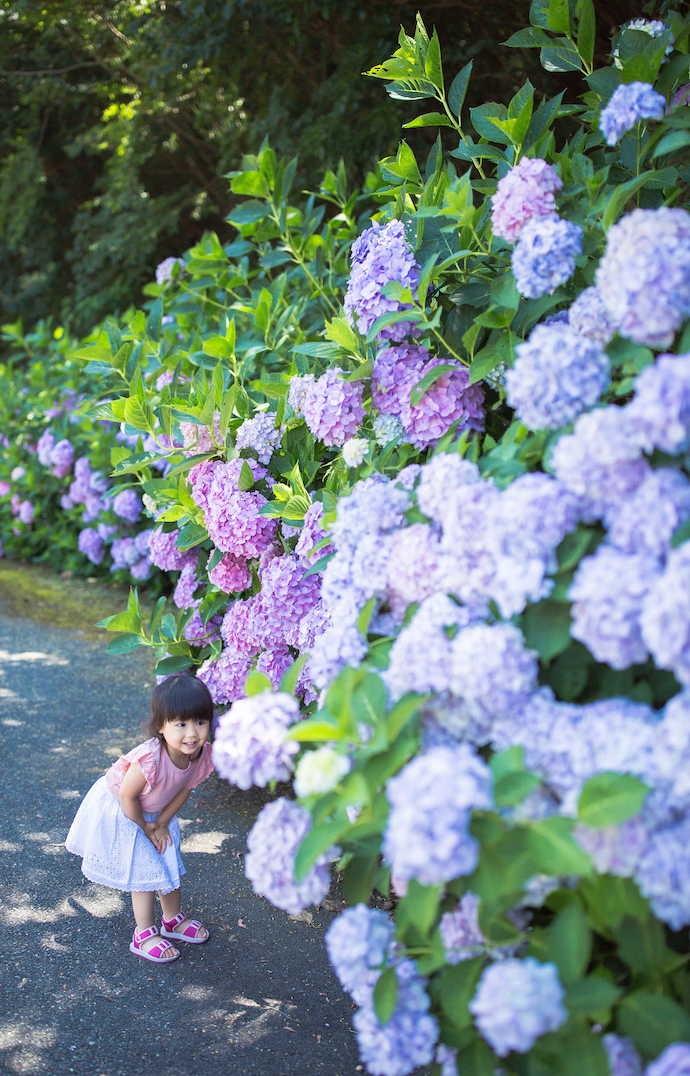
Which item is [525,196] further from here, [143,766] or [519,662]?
[143,766]

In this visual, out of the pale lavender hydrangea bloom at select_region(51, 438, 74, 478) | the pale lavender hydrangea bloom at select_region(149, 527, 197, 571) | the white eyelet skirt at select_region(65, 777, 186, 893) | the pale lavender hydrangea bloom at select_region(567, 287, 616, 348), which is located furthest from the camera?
the pale lavender hydrangea bloom at select_region(51, 438, 74, 478)

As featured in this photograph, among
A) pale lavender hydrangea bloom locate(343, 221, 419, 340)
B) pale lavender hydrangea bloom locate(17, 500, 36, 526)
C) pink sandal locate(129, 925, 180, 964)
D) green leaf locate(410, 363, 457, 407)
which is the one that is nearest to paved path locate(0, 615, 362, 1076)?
pink sandal locate(129, 925, 180, 964)

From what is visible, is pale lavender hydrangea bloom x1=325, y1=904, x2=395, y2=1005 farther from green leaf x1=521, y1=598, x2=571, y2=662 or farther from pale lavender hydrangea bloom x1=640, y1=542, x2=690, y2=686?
pale lavender hydrangea bloom x1=640, y1=542, x2=690, y2=686

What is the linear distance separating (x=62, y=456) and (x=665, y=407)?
524 cm

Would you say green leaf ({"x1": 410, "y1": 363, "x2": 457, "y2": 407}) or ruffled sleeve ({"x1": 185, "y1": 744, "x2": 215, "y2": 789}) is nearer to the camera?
green leaf ({"x1": 410, "y1": 363, "x2": 457, "y2": 407})

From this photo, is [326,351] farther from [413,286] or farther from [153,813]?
[153,813]

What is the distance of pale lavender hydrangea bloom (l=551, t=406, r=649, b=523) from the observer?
139cm

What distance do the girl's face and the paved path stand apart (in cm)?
54

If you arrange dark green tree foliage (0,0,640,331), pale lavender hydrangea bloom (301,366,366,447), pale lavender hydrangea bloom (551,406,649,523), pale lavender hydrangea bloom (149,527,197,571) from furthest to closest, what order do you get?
dark green tree foliage (0,0,640,331), pale lavender hydrangea bloom (149,527,197,571), pale lavender hydrangea bloom (301,366,366,447), pale lavender hydrangea bloom (551,406,649,523)

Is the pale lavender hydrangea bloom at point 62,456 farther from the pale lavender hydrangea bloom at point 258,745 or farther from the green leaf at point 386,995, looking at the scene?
the green leaf at point 386,995

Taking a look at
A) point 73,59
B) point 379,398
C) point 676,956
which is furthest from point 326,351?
point 73,59

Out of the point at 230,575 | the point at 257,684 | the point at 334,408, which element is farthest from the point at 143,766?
the point at 334,408

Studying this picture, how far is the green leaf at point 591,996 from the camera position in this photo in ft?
4.14

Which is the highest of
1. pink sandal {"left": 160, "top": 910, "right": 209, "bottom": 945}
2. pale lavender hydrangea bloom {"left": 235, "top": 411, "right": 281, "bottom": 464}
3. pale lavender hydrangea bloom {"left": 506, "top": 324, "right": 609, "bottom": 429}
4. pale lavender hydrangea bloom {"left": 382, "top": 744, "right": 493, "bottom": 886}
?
pale lavender hydrangea bloom {"left": 506, "top": 324, "right": 609, "bottom": 429}
